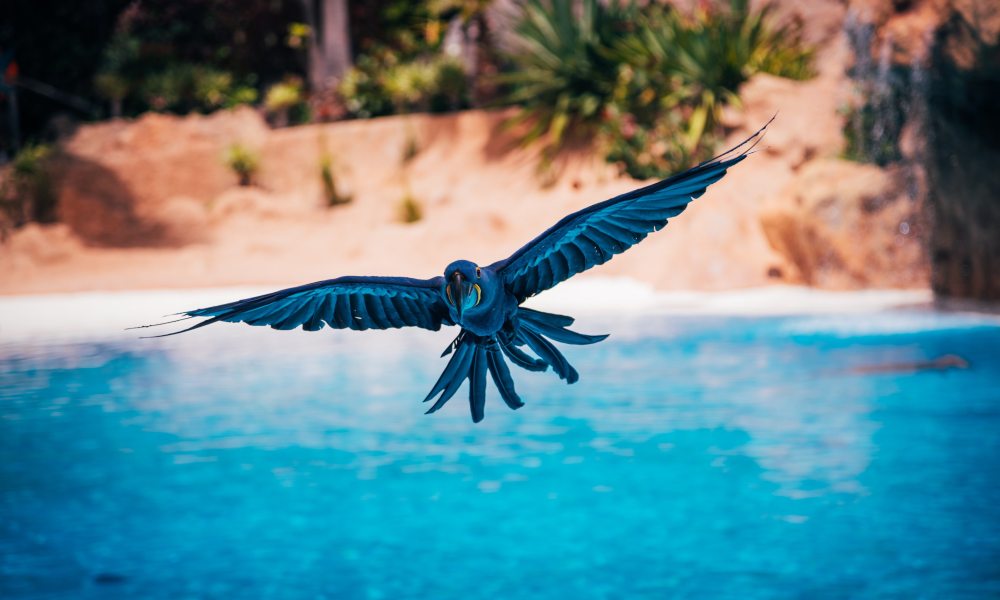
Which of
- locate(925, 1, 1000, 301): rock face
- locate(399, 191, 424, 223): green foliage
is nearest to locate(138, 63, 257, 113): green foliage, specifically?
locate(399, 191, 424, 223): green foliage

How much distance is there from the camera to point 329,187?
60.3ft

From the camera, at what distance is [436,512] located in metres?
5.35

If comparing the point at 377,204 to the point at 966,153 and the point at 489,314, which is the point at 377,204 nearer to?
the point at 966,153

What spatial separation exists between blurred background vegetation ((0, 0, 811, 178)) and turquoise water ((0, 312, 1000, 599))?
7.64 m

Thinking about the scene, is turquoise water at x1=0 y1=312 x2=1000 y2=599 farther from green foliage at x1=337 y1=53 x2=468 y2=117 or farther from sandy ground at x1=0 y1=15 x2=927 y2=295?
green foliage at x1=337 y1=53 x2=468 y2=117

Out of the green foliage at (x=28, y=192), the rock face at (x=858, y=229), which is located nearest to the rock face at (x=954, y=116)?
the rock face at (x=858, y=229)

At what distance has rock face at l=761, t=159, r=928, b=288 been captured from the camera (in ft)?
40.8

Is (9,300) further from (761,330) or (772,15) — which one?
(772,15)

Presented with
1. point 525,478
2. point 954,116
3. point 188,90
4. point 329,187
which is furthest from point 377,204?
point 525,478

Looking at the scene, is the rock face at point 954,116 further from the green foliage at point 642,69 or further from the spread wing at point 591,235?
the spread wing at point 591,235

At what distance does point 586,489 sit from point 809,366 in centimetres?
319

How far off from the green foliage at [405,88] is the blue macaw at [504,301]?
1718 cm

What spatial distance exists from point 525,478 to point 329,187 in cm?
1325

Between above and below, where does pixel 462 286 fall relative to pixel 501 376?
above
